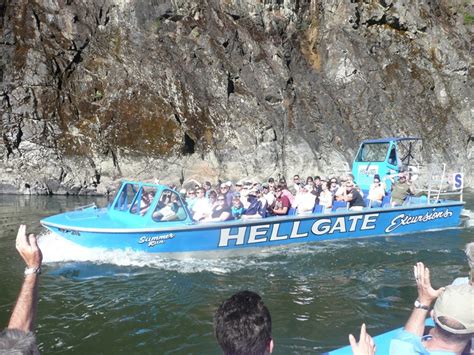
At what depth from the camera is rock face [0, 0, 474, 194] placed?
28141 millimetres

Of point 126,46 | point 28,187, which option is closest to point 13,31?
point 126,46

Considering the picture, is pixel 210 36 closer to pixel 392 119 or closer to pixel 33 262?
pixel 392 119

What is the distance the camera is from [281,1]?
39.2 meters

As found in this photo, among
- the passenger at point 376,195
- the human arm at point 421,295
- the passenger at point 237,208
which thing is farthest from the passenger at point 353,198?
the human arm at point 421,295

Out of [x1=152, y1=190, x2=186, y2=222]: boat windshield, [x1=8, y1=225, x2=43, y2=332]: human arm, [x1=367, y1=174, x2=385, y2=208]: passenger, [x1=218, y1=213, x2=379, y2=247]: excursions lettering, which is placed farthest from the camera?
[x1=367, y1=174, x2=385, y2=208]: passenger

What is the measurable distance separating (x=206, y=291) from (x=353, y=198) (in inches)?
242

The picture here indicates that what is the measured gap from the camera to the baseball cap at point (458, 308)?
312 centimetres

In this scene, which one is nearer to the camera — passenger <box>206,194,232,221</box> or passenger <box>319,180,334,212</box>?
passenger <box>206,194,232,221</box>

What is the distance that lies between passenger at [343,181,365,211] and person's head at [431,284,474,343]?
393 inches

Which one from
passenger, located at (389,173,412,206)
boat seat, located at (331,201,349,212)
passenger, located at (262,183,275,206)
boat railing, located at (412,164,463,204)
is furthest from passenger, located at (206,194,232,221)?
boat railing, located at (412,164,463,204)

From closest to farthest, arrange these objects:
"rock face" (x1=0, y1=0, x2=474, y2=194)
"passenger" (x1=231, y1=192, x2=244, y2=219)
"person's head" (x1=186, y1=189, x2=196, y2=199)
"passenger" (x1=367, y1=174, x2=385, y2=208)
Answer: "passenger" (x1=231, y1=192, x2=244, y2=219) < "person's head" (x1=186, y1=189, x2=196, y2=199) < "passenger" (x1=367, y1=174, x2=385, y2=208) < "rock face" (x1=0, y1=0, x2=474, y2=194)

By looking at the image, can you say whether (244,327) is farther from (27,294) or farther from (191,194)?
(191,194)

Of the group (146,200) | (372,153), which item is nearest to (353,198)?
(372,153)

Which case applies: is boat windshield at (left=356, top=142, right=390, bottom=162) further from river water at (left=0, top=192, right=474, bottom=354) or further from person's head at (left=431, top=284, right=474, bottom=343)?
person's head at (left=431, top=284, right=474, bottom=343)
